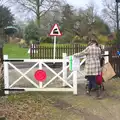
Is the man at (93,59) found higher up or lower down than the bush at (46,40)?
lower down

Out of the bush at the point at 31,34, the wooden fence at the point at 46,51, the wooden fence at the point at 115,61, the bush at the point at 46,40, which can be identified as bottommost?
the wooden fence at the point at 115,61

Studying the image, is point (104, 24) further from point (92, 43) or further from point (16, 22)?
point (92, 43)

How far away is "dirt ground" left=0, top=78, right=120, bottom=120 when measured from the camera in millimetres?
5906

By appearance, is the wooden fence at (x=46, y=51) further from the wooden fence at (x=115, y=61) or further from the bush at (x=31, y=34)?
the bush at (x=31, y=34)

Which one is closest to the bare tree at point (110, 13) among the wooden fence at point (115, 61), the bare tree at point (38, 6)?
the bare tree at point (38, 6)

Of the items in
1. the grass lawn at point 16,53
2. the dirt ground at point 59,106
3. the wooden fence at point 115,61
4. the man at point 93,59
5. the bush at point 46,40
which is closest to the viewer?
the dirt ground at point 59,106

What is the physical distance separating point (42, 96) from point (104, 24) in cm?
3706

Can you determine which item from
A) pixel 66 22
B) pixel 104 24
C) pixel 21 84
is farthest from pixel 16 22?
pixel 21 84

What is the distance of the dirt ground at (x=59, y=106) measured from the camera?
19.4ft

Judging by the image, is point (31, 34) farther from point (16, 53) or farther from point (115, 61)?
point (115, 61)

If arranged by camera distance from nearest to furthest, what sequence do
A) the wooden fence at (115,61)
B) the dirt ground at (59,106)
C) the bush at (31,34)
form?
the dirt ground at (59,106)
the wooden fence at (115,61)
the bush at (31,34)

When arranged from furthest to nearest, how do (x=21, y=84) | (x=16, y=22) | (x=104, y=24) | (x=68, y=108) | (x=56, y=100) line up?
(x=16, y=22)
(x=104, y=24)
(x=21, y=84)
(x=56, y=100)
(x=68, y=108)

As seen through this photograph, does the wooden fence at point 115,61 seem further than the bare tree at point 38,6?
No

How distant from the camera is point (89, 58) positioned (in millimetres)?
7535
